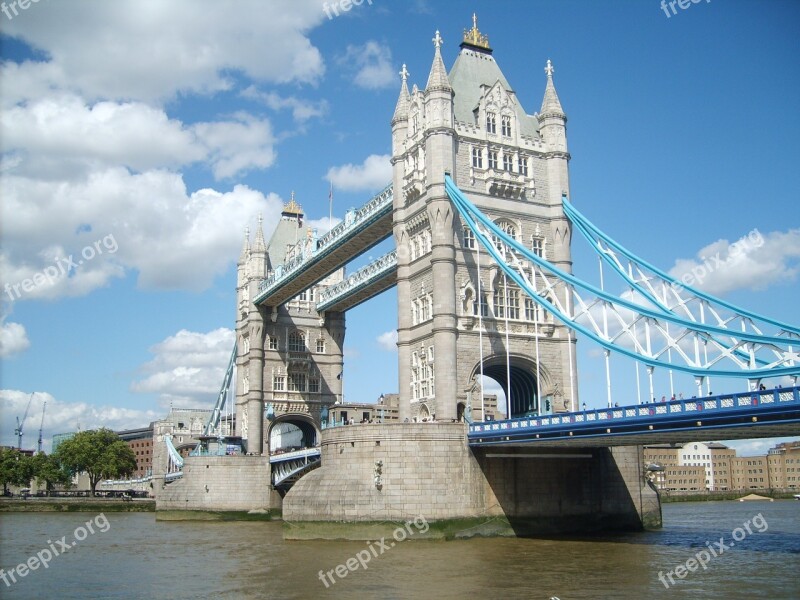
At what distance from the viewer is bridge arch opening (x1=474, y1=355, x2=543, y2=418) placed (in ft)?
154

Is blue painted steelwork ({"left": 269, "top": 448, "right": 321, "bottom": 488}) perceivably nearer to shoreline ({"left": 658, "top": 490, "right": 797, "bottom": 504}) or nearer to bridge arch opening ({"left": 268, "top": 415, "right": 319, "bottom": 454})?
bridge arch opening ({"left": 268, "top": 415, "right": 319, "bottom": 454})

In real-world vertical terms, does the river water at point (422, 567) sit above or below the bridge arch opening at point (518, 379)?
below

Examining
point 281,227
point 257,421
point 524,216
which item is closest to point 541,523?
point 524,216

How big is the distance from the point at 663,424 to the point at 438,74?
23.8 metres

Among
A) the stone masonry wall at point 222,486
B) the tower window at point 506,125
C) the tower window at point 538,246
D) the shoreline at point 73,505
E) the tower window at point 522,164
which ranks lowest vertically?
the shoreline at point 73,505

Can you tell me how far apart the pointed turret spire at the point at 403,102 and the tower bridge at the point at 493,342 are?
0.14m

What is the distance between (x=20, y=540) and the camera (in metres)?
46.3

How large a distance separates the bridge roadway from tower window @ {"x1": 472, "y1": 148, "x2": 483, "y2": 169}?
14.9 m

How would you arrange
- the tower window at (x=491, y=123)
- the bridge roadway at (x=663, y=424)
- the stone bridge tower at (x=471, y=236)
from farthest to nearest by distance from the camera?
the tower window at (x=491, y=123) → the stone bridge tower at (x=471, y=236) → the bridge roadway at (x=663, y=424)

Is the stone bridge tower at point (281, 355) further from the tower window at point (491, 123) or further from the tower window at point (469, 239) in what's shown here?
the tower window at point (469, 239)

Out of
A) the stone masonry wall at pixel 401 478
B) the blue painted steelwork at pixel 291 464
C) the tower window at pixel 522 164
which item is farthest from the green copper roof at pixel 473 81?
the blue painted steelwork at pixel 291 464

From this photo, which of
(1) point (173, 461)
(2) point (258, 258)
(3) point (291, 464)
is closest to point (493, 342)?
(3) point (291, 464)

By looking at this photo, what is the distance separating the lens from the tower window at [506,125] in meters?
49.5

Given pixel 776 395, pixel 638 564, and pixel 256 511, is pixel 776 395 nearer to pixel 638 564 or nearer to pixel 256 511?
pixel 638 564
